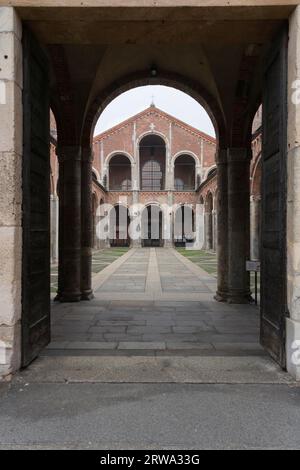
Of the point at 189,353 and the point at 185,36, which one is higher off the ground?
the point at 185,36

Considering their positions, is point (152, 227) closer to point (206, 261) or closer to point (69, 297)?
point (206, 261)

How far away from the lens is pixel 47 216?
4.32 m

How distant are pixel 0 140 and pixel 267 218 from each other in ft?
9.53

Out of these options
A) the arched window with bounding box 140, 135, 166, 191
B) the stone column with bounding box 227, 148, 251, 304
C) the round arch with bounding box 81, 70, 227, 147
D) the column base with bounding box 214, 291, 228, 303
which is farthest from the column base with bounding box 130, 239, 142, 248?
the stone column with bounding box 227, 148, 251, 304

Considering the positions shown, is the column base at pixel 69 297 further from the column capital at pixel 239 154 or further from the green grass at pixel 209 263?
the green grass at pixel 209 263

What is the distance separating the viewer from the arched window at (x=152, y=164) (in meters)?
39.9

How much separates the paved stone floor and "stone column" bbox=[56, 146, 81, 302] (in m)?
0.58

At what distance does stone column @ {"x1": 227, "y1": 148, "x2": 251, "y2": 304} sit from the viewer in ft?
24.4

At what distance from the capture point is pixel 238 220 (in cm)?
746

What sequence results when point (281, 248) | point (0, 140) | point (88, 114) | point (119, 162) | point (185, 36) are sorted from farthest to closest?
point (119, 162)
point (88, 114)
point (185, 36)
point (281, 248)
point (0, 140)

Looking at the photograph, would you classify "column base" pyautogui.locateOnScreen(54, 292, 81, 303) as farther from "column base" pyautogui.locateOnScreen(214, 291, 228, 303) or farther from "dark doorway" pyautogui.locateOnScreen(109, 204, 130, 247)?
"dark doorway" pyautogui.locateOnScreen(109, 204, 130, 247)
